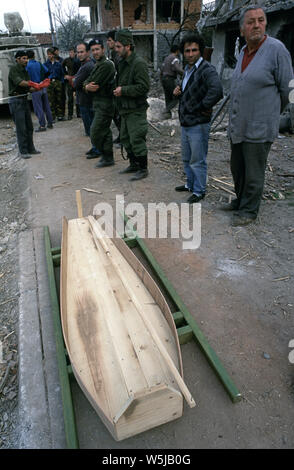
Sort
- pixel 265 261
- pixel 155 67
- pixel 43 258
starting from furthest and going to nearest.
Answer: pixel 155 67 < pixel 43 258 < pixel 265 261

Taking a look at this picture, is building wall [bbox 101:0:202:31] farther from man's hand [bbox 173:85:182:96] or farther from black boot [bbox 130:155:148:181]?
man's hand [bbox 173:85:182:96]

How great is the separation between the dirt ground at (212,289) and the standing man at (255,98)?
0.72 m

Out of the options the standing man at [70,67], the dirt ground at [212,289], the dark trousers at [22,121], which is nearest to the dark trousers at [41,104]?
the standing man at [70,67]

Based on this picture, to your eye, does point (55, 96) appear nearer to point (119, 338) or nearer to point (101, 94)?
point (101, 94)

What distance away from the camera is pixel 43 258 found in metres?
3.78

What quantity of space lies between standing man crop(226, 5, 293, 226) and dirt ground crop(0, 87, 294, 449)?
0.72 meters

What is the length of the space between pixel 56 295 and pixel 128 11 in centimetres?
2512

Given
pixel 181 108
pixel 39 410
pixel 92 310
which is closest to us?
pixel 39 410

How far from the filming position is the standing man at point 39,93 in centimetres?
786

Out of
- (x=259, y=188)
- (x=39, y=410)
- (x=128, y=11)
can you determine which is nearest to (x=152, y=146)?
(x=259, y=188)

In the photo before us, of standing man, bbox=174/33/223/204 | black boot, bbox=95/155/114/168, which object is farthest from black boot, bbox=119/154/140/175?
standing man, bbox=174/33/223/204

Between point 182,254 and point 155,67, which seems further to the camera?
point 155,67

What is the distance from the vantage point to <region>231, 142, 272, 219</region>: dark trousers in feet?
12.1
